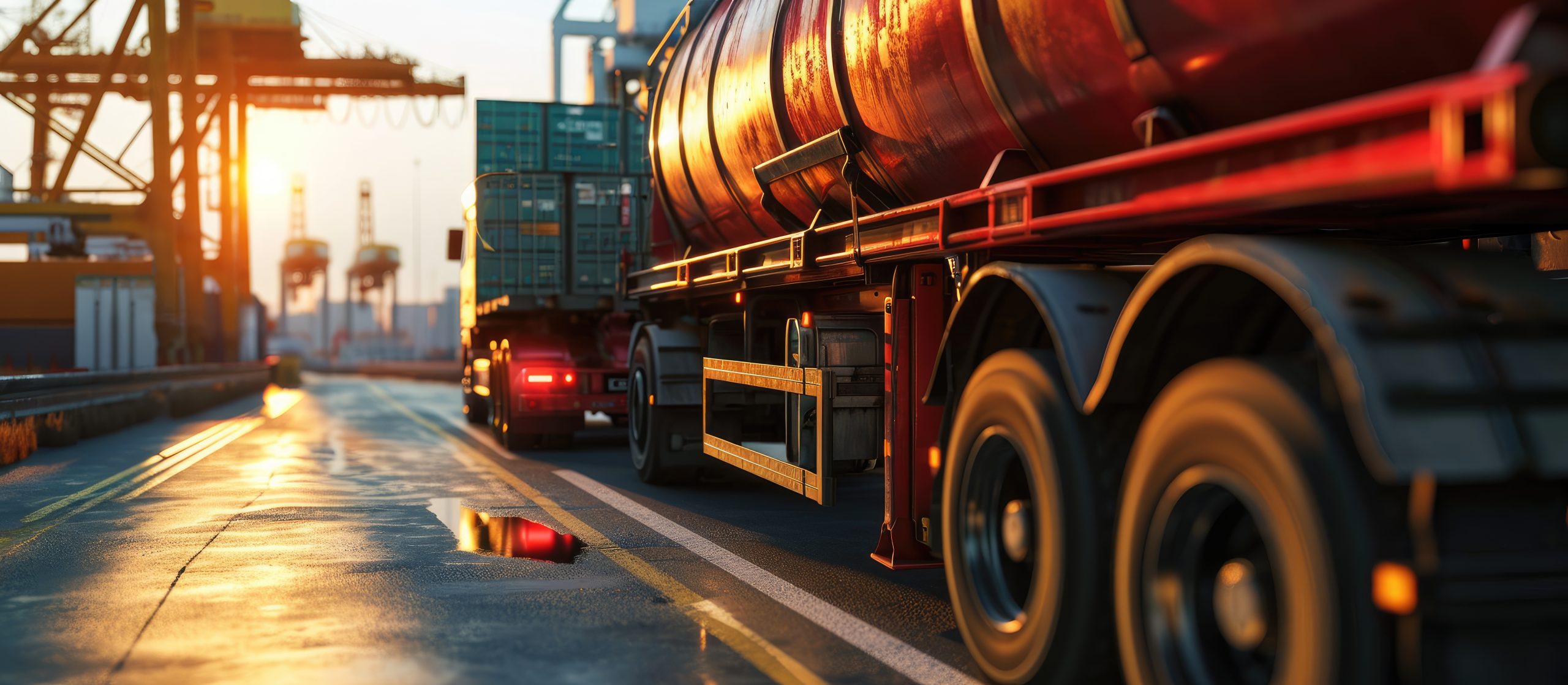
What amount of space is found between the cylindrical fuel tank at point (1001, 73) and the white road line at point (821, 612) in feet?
6.26

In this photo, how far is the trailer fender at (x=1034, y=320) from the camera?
4203 millimetres

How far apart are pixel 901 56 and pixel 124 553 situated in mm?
5122

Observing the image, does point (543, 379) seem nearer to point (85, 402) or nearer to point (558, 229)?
point (558, 229)

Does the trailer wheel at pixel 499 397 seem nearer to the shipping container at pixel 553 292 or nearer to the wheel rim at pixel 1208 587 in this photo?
the shipping container at pixel 553 292

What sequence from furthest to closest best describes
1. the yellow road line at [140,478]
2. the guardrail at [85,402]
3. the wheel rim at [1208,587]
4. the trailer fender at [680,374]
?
1. the guardrail at [85,402]
2. the trailer fender at [680,374]
3. the yellow road line at [140,478]
4. the wheel rim at [1208,587]

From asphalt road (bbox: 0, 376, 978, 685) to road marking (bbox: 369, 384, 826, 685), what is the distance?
0.8 inches

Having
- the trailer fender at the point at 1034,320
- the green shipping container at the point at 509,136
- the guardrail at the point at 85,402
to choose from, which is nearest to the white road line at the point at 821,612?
the trailer fender at the point at 1034,320

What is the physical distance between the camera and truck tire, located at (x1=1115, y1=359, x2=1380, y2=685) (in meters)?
2.96

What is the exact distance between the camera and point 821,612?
19.7ft

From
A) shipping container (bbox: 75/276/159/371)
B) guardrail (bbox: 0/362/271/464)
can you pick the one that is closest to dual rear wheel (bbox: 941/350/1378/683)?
guardrail (bbox: 0/362/271/464)

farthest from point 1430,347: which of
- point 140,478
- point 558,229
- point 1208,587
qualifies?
point 558,229

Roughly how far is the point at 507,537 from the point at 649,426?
9.81 ft

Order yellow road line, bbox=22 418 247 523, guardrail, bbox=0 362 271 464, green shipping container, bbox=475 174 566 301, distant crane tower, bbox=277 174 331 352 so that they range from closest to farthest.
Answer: yellow road line, bbox=22 418 247 523 < guardrail, bbox=0 362 271 464 < green shipping container, bbox=475 174 566 301 < distant crane tower, bbox=277 174 331 352

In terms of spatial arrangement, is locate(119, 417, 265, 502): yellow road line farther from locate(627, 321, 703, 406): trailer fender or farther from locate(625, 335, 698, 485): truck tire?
locate(627, 321, 703, 406): trailer fender
